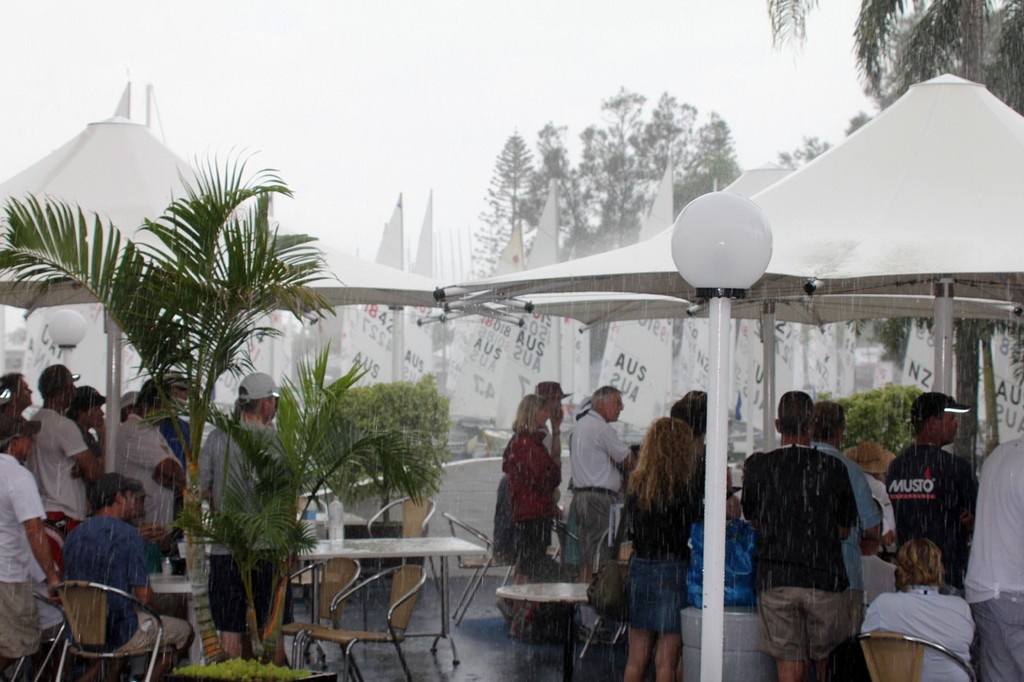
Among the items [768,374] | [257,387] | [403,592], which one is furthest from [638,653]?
[768,374]

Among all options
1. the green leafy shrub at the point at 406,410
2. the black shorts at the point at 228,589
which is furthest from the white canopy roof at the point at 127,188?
the green leafy shrub at the point at 406,410

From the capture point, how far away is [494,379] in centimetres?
2072

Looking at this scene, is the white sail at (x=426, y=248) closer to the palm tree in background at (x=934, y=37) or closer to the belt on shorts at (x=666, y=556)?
the palm tree in background at (x=934, y=37)

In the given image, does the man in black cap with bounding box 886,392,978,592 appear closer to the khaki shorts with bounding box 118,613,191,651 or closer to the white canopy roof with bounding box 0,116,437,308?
the white canopy roof with bounding box 0,116,437,308

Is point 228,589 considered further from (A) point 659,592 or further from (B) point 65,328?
(B) point 65,328

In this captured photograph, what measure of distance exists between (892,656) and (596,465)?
3700mm

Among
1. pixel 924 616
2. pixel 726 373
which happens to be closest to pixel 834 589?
pixel 924 616

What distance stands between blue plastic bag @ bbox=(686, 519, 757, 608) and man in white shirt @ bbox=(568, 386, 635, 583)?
2.69 meters

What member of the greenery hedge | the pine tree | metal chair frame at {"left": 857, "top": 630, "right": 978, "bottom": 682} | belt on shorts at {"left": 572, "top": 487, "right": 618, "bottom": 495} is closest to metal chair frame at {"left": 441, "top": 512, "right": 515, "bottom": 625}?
belt on shorts at {"left": 572, "top": 487, "right": 618, "bottom": 495}

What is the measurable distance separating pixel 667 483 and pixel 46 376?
3.90m

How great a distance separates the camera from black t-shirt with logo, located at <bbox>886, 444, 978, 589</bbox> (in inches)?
233

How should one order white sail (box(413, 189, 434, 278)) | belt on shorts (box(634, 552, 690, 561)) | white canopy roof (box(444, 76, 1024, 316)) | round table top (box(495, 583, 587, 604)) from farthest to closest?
1. white sail (box(413, 189, 434, 278))
2. round table top (box(495, 583, 587, 604))
3. belt on shorts (box(634, 552, 690, 561))
4. white canopy roof (box(444, 76, 1024, 316))

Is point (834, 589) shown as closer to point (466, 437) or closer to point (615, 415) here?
point (615, 415)

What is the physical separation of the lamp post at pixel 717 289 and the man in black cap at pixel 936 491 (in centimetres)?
219
